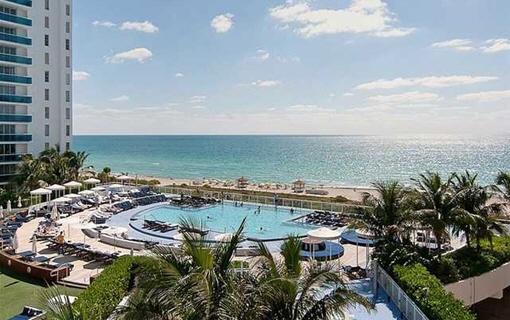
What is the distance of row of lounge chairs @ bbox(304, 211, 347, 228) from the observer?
2605cm

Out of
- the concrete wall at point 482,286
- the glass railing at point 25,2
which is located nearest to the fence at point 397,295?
the concrete wall at point 482,286

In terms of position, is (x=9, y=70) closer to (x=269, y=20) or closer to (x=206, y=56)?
(x=206, y=56)

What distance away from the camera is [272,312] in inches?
222

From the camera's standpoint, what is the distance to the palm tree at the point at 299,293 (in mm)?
5617

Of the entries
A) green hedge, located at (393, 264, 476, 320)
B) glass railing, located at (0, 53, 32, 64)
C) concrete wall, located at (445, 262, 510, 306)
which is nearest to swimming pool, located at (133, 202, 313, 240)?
concrete wall, located at (445, 262, 510, 306)

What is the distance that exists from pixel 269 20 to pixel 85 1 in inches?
1014

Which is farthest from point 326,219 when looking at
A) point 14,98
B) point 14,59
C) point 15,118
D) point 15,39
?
point 15,39

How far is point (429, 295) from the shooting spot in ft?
36.3

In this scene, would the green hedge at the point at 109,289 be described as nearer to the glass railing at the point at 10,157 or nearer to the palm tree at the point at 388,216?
Answer: the palm tree at the point at 388,216

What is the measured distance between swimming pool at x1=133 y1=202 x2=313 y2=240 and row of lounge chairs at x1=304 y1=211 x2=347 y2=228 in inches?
36.0

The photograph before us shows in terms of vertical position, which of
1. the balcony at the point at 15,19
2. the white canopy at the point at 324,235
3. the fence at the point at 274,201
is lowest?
the fence at the point at 274,201

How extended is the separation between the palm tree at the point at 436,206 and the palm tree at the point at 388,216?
1.92 feet

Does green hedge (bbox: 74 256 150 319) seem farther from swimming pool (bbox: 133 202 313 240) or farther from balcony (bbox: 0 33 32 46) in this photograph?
balcony (bbox: 0 33 32 46)

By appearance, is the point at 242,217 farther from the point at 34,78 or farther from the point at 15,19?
the point at 15,19
